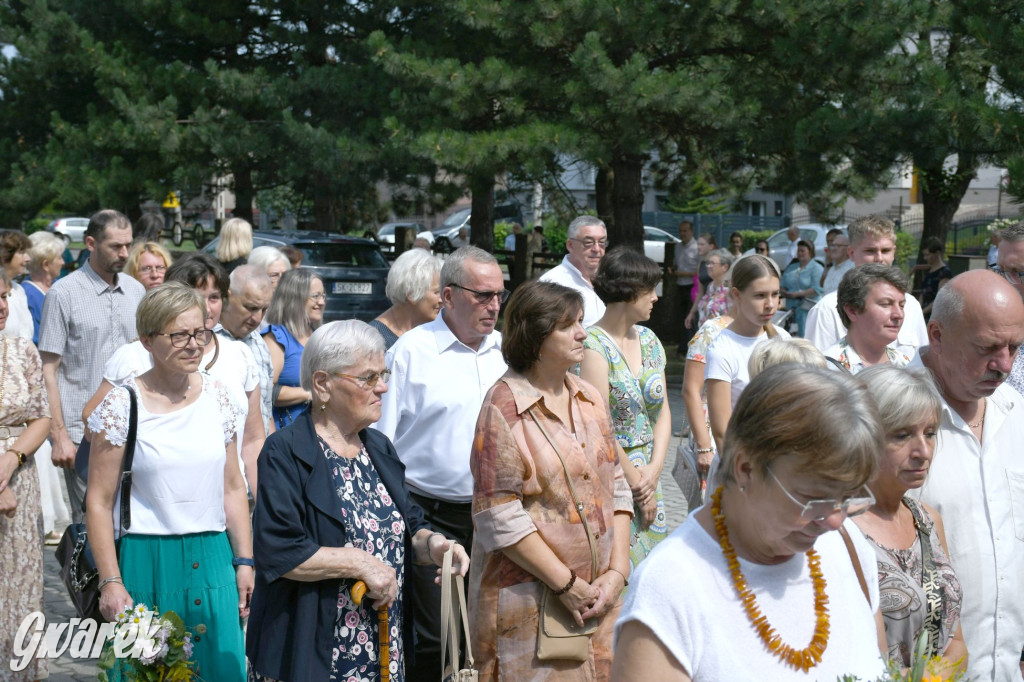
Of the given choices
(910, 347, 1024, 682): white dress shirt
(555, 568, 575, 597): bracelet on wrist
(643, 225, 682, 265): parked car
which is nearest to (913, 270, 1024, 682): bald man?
(910, 347, 1024, 682): white dress shirt

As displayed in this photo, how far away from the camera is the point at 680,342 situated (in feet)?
58.9

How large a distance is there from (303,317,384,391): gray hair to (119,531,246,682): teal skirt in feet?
2.99

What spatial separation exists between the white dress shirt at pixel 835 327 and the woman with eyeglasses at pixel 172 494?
124 inches

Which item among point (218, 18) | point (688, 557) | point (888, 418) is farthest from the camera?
point (218, 18)

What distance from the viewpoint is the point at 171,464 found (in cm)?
419

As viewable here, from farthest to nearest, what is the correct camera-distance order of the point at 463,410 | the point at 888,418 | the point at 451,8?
1. the point at 451,8
2. the point at 463,410
3. the point at 888,418

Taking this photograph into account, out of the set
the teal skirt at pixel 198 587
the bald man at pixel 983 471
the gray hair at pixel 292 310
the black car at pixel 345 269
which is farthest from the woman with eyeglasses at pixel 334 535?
the black car at pixel 345 269

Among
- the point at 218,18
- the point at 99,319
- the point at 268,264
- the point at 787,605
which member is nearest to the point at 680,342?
the point at 218,18

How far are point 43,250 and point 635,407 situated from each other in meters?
5.88

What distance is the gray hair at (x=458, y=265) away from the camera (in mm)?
4980

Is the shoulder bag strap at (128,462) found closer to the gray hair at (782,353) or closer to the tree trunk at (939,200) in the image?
the gray hair at (782,353)

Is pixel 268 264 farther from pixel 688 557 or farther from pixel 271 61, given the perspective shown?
pixel 271 61

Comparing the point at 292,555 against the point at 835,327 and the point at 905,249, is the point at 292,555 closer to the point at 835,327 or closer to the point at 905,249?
the point at 835,327

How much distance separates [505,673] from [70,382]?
12.6 ft
